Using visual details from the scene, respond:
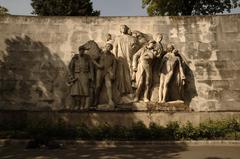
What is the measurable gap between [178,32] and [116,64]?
11.2ft

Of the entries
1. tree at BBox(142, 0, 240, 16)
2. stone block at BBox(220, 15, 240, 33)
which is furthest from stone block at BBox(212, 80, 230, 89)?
tree at BBox(142, 0, 240, 16)

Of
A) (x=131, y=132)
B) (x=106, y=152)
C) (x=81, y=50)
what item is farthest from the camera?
(x=81, y=50)

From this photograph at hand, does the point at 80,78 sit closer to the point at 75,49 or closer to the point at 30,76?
the point at 75,49

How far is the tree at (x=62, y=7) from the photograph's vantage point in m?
31.0

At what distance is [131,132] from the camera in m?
14.0

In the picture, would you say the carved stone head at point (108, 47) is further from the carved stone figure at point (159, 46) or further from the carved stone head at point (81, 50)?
the carved stone figure at point (159, 46)

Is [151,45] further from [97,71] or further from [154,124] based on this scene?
[154,124]

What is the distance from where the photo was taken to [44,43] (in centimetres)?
1820

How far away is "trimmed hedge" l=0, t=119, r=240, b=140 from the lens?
1388 centimetres

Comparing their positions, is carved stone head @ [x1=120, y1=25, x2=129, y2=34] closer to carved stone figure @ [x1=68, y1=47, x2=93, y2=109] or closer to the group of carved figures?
the group of carved figures

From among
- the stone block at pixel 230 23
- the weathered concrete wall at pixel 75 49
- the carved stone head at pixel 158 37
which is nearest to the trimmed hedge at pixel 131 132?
the weathered concrete wall at pixel 75 49

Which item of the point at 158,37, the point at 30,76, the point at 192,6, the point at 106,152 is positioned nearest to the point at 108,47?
the point at 158,37

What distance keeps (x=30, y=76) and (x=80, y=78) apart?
245 cm

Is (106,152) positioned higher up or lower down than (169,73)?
lower down
